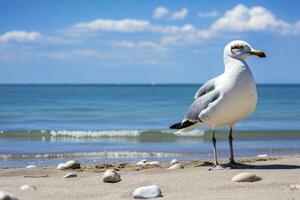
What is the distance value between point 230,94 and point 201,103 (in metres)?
0.56

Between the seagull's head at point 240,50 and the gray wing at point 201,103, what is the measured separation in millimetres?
530

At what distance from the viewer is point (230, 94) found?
284 inches

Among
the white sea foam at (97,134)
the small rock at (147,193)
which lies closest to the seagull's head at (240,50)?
the small rock at (147,193)

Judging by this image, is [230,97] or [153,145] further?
[153,145]

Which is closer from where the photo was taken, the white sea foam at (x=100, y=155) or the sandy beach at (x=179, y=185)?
the sandy beach at (x=179, y=185)

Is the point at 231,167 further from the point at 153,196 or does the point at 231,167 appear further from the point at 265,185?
the point at 153,196

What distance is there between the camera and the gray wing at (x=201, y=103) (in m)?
7.45

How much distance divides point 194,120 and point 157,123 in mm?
16262

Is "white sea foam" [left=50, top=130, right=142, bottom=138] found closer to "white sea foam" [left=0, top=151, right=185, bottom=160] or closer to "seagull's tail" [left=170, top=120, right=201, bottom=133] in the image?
"white sea foam" [left=0, top=151, right=185, bottom=160]

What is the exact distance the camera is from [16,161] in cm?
1168

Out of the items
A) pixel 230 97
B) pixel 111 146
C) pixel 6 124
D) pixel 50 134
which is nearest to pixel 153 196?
pixel 230 97

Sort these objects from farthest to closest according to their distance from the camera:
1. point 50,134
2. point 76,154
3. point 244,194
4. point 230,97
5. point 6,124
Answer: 1. point 6,124
2. point 50,134
3. point 76,154
4. point 230,97
5. point 244,194

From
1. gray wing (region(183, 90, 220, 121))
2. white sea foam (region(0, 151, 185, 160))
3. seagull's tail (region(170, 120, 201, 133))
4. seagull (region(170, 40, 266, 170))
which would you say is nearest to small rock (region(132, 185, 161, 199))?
seagull (region(170, 40, 266, 170))

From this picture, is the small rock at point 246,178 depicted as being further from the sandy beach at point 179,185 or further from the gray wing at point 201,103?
the gray wing at point 201,103
